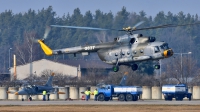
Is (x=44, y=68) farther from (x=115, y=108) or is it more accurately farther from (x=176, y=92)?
(x=115, y=108)

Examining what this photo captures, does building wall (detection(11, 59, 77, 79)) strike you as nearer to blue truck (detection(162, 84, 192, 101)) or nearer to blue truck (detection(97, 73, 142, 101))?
blue truck (detection(97, 73, 142, 101))

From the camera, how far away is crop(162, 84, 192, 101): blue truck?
83125mm

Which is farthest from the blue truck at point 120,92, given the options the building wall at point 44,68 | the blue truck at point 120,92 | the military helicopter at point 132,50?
the building wall at point 44,68

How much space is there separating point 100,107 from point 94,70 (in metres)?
61.4

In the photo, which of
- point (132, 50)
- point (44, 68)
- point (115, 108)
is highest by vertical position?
point (44, 68)

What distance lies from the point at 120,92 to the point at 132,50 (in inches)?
537

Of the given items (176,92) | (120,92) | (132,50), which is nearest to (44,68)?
(120,92)

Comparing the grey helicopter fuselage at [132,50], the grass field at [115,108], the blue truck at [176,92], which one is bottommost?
the grass field at [115,108]

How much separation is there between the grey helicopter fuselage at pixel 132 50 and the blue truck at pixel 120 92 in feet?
35.9

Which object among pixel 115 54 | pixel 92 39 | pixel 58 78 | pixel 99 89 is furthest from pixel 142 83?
pixel 92 39

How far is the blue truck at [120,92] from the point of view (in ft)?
267

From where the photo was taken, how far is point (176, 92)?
8300 centimetres

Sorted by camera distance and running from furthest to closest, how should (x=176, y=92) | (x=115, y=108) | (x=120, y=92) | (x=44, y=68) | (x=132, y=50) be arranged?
1. (x=44, y=68)
2. (x=176, y=92)
3. (x=120, y=92)
4. (x=132, y=50)
5. (x=115, y=108)

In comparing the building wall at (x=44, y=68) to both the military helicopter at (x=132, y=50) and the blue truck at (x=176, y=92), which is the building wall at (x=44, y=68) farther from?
the military helicopter at (x=132, y=50)
